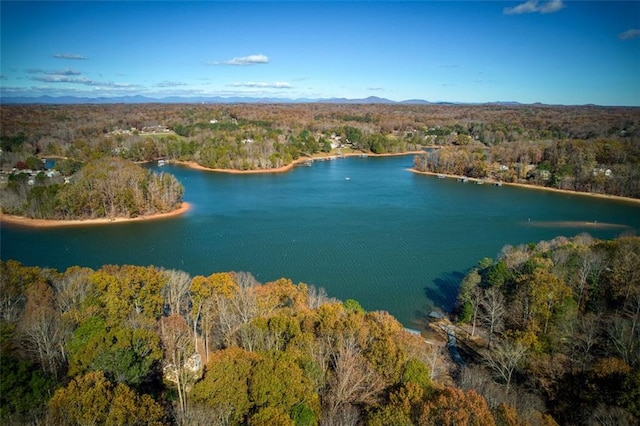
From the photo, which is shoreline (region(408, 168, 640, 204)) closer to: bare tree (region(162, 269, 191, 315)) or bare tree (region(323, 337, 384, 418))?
bare tree (region(323, 337, 384, 418))

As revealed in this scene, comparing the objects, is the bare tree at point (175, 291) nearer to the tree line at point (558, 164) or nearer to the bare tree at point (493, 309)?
the bare tree at point (493, 309)

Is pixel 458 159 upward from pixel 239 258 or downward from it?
upward

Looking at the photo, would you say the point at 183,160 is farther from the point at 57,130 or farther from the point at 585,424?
the point at 585,424

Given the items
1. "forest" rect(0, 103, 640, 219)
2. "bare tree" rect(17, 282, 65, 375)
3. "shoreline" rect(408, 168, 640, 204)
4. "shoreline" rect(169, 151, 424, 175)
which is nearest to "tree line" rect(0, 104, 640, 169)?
"forest" rect(0, 103, 640, 219)

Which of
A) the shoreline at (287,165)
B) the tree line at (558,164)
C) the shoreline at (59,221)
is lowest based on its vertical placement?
the shoreline at (59,221)

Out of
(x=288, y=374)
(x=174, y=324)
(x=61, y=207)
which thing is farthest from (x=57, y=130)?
(x=288, y=374)

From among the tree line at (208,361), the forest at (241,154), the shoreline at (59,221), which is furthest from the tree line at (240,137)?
the tree line at (208,361)
